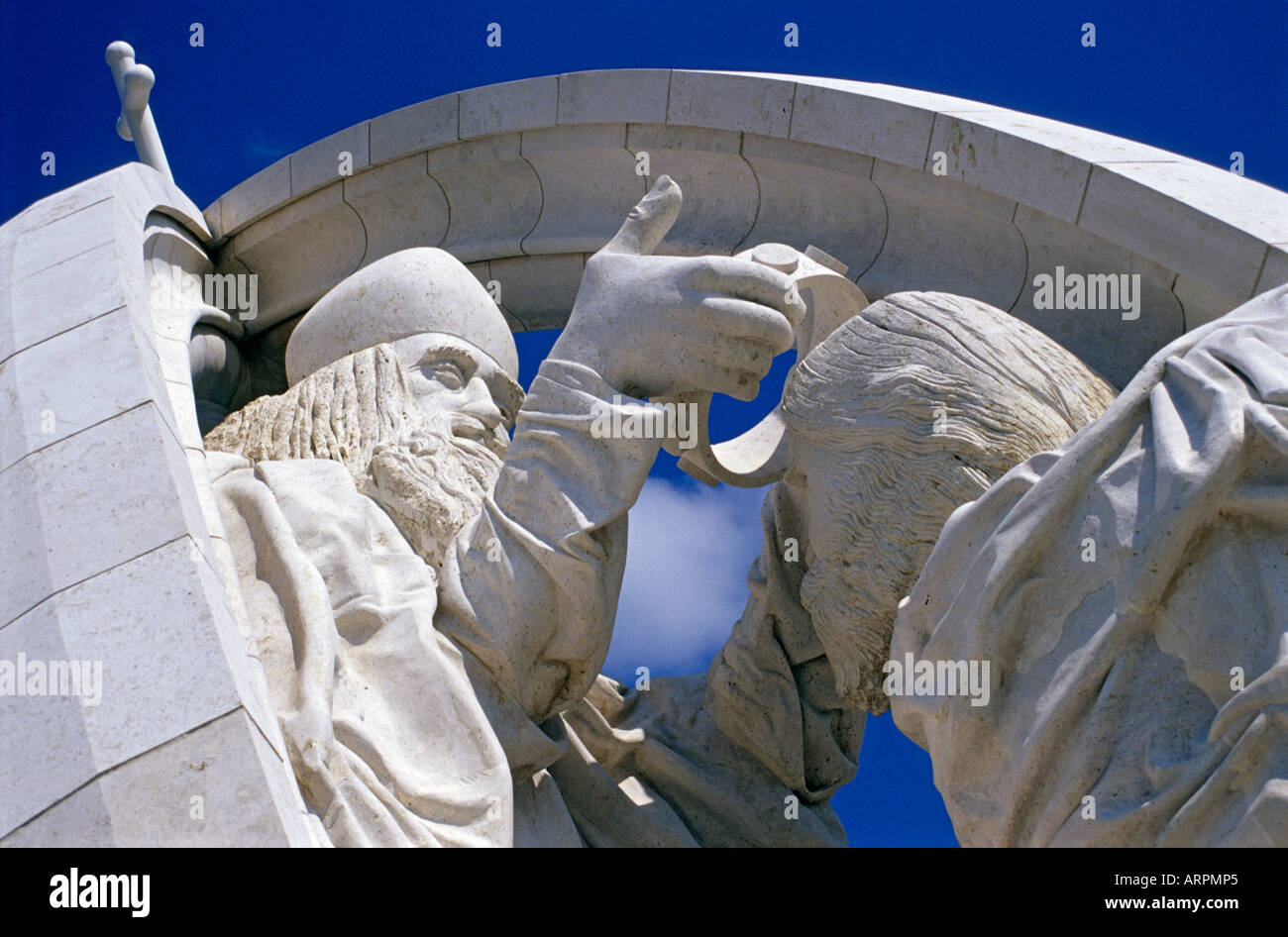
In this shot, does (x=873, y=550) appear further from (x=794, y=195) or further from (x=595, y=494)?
(x=794, y=195)

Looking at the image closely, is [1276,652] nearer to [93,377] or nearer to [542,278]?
[93,377]

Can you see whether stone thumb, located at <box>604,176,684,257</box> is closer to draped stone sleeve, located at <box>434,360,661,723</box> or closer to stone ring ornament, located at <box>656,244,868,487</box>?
stone ring ornament, located at <box>656,244,868,487</box>

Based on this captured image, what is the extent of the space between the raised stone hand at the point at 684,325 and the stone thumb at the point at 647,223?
0.09m

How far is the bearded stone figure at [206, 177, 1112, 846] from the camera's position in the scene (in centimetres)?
465

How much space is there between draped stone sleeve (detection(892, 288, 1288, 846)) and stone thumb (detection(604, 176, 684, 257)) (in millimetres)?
1642

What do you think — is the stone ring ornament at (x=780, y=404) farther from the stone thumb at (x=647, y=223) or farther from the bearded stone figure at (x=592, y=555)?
the stone thumb at (x=647, y=223)

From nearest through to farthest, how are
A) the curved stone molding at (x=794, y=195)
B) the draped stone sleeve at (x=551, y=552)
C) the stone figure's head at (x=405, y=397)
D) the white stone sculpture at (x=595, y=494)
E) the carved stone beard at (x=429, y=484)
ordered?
the white stone sculpture at (x=595, y=494) → the draped stone sleeve at (x=551, y=552) → the carved stone beard at (x=429, y=484) → the stone figure's head at (x=405, y=397) → the curved stone molding at (x=794, y=195)

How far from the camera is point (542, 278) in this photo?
7742 mm

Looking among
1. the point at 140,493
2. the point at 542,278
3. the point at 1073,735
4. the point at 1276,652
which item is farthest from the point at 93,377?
the point at 542,278

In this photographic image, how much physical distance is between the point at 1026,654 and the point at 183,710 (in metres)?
1.78

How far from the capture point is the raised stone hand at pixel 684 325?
198 inches

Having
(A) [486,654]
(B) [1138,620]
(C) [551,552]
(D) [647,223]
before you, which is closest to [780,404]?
(D) [647,223]

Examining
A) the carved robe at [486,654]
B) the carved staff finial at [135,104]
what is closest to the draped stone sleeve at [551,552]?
the carved robe at [486,654]

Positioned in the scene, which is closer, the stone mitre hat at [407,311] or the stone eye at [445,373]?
the stone eye at [445,373]
